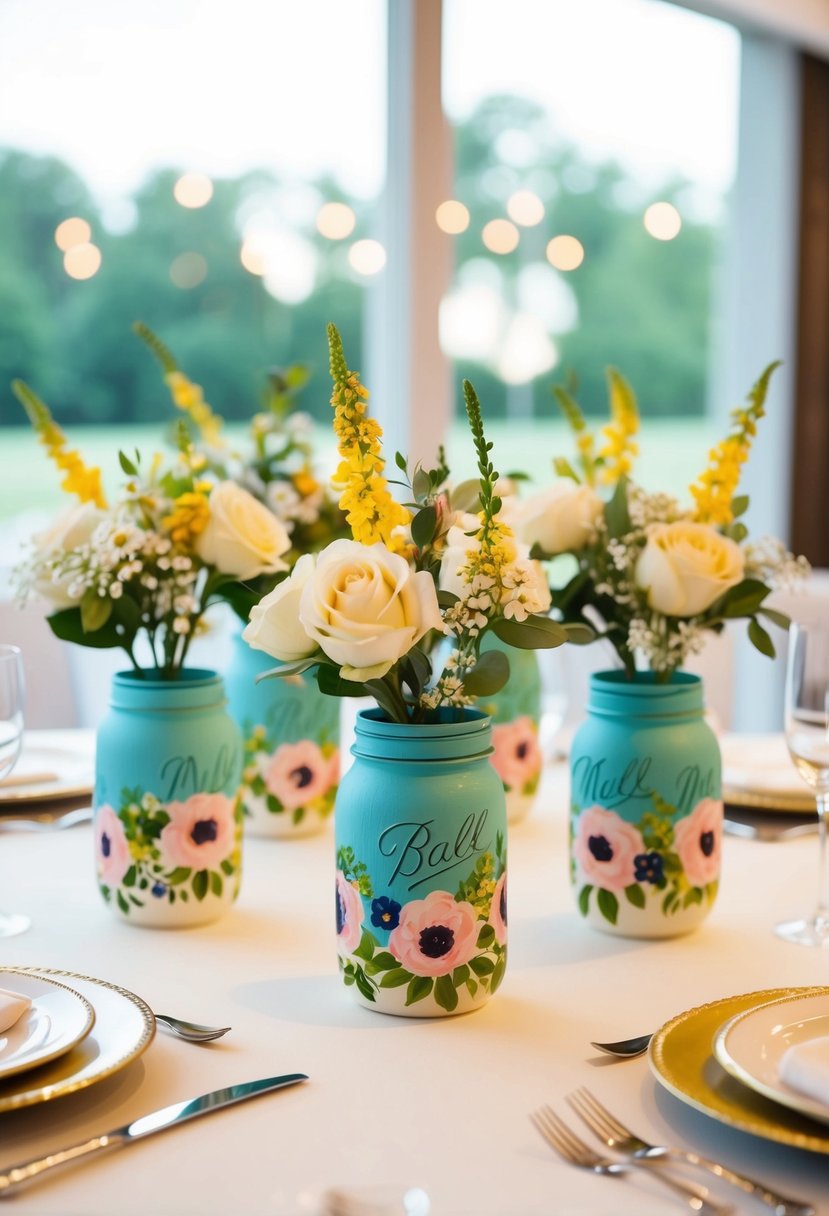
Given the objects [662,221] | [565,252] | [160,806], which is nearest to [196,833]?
[160,806]

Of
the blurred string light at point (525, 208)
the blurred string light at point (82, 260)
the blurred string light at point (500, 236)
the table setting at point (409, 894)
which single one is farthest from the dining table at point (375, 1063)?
the blurred string light at point (525, 208)

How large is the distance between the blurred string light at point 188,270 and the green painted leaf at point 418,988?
9.48 ft

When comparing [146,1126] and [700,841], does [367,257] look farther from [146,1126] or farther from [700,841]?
[146,1126]

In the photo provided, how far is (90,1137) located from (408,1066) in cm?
22

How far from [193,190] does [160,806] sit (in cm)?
270

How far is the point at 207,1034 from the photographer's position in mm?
910

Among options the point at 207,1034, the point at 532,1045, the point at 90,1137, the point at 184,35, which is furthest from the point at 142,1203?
the point at 184,35

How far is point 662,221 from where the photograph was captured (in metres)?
4.43

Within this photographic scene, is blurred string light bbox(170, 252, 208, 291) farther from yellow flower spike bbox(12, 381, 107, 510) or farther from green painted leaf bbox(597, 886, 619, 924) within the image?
green painted leaf bbox(597, 886, 619, 924)

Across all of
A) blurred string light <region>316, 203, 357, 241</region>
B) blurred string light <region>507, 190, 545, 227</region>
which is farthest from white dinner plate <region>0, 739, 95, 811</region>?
blurred string light <region>507, 190, 545, 227</region>

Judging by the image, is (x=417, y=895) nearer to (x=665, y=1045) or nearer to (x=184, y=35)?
(x=665, y=1045)

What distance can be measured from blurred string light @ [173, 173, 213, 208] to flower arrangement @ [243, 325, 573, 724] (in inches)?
108

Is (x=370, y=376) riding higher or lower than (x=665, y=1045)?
higher

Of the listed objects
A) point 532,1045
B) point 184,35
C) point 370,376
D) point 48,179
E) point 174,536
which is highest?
point 184,35
